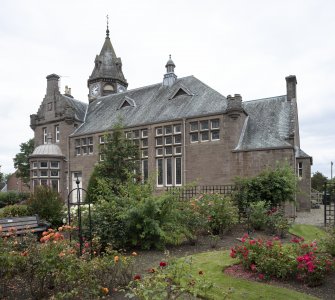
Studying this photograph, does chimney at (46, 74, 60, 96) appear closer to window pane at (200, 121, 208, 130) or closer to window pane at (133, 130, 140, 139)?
window pane at (133, 130, 140, 139)

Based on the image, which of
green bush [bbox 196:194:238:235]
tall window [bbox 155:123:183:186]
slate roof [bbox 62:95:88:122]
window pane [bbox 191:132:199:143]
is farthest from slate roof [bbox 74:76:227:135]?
green bush [bbox 196:194:238:235]

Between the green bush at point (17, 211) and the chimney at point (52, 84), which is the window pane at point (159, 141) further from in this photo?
the chimney at point (52, 84)

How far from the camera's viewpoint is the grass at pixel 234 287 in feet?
20.5

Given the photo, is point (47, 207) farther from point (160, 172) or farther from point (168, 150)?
point (168, 150)

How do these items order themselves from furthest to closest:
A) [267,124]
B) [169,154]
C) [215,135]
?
1. [169,154]
2. [267,124]
3. [215,135]

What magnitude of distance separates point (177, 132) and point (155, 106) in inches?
169

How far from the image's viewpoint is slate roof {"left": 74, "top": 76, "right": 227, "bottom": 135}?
2506cm

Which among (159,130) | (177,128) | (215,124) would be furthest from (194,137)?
(159,130)

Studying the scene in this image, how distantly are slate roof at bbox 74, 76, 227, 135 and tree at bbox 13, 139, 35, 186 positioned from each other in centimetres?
2722

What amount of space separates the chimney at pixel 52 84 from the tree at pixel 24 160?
85.1 feet

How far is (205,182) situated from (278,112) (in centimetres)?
813

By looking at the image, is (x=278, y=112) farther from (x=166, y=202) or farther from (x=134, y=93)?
(x=166, y=202)

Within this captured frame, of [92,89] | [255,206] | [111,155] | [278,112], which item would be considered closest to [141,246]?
[255,206]

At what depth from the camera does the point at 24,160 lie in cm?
5853
